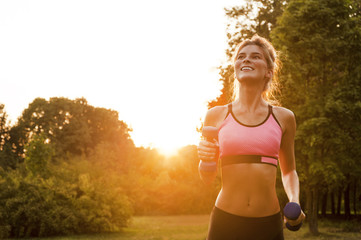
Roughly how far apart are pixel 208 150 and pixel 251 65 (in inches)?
33.4

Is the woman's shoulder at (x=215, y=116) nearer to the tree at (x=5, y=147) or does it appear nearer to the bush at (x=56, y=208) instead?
the bush at (x=56, y=208)

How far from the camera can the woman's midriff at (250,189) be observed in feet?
10.7

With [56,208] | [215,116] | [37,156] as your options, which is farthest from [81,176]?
[215,116]

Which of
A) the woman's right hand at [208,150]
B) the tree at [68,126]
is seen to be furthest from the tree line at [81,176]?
the woman's right hand at [208,150]

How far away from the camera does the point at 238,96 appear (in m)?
3.75

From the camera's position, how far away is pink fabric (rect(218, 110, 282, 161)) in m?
3.26

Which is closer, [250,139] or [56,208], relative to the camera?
[250,139]

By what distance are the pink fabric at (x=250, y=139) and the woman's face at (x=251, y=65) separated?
365 millimetres

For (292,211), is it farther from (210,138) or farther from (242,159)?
(210,138)

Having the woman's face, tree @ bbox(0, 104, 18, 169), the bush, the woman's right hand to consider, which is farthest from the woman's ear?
tree @ bbox(0, 104, 18, 169)

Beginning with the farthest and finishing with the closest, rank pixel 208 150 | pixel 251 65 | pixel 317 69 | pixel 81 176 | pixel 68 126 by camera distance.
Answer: pixel 68 126, pixel 81 176, pixel 317 69, pixel 251 65, pixel 208 150

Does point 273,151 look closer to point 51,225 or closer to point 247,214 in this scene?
point 247,214

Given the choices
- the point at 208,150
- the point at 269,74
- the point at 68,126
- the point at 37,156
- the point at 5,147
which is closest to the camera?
the point at 208,150

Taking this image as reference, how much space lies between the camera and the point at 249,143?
128 inches
